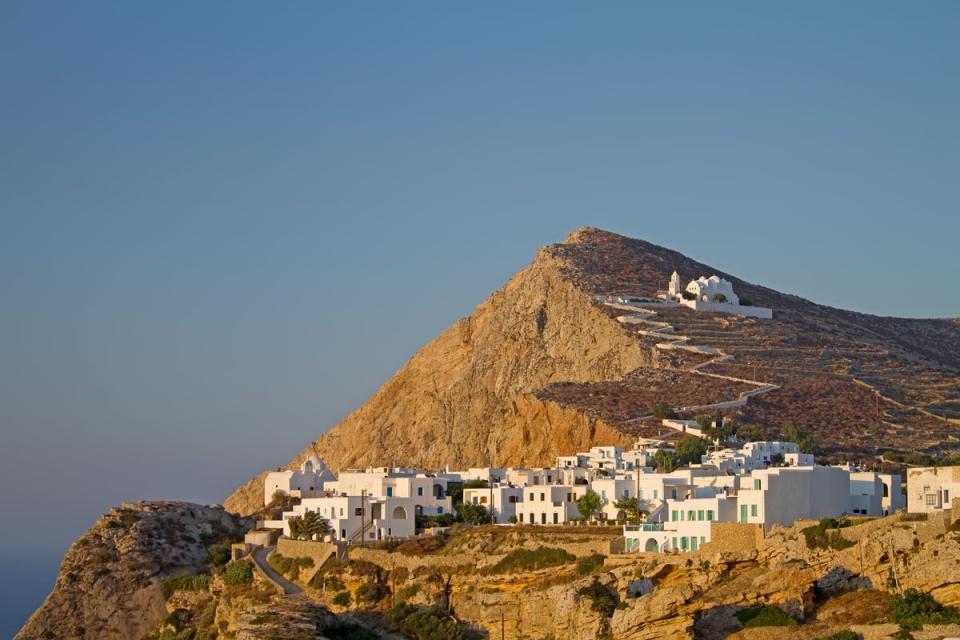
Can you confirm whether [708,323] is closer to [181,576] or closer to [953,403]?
[953,403]

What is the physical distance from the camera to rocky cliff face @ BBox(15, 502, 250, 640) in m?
68.2

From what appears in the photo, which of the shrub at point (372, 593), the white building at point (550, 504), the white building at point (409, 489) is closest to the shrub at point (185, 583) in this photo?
the white building at point (409, 489)

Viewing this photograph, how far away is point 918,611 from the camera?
42.6 m

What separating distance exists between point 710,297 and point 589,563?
201 feet

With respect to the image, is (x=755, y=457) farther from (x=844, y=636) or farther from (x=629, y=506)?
(x=844, y=636)

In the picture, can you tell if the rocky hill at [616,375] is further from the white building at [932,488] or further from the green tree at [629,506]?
the white building at [932,488]

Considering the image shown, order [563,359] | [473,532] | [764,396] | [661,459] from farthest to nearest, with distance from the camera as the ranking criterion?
[563,359]
[764,396]
[661,459]
[473,532]

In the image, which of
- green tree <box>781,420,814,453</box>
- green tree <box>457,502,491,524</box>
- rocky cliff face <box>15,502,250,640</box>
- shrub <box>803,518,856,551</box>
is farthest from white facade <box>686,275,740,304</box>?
shrub <box>803,518,856,551</box>

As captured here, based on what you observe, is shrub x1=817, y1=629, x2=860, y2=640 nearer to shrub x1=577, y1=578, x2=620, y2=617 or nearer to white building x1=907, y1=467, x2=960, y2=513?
shrub x1=577, y1=578, x2=620, y2=617

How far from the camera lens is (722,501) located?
5316 cm

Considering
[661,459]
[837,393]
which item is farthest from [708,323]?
[661,459]

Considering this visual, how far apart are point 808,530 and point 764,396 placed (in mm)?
39466

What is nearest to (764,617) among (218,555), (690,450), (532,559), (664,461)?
(532,559)

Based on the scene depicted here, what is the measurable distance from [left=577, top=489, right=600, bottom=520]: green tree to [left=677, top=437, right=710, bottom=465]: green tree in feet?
23.7
